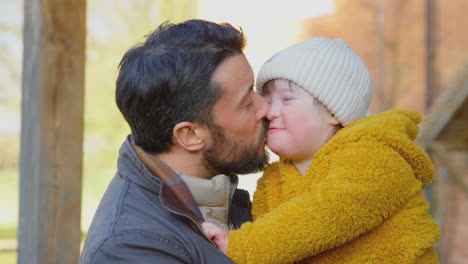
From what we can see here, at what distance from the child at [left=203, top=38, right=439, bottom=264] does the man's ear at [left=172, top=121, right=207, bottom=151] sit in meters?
0.22

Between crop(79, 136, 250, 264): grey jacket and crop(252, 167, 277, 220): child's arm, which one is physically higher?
crop(79, 136, 250, 264): grey jacket

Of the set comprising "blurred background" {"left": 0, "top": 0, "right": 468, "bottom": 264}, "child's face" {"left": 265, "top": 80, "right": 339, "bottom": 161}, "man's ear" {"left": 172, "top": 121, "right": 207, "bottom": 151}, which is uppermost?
"child's face" {"left": 265, "top": 80, "right": 339, "bottom": 161}

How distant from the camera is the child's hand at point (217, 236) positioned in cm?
169

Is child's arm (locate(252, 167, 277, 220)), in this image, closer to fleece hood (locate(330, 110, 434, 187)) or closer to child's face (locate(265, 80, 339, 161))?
child's face (locate(265, 80, 339, 161))

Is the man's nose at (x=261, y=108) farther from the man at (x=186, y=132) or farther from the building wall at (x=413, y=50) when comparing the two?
the building wall at (x=413, y=50)

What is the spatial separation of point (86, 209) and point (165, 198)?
1158 cm

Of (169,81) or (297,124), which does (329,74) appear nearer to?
(297,124)

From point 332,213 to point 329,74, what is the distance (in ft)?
1.47

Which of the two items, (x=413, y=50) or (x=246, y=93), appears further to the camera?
(x=413, y=50)

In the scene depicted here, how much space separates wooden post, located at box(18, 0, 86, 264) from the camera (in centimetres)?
252

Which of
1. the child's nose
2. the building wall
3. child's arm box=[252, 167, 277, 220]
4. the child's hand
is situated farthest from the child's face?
the building wall

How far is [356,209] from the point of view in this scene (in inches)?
67.2

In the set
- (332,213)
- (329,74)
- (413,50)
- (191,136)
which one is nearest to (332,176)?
(332,213)

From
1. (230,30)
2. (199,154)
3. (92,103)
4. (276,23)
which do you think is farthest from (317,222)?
(92,103)
